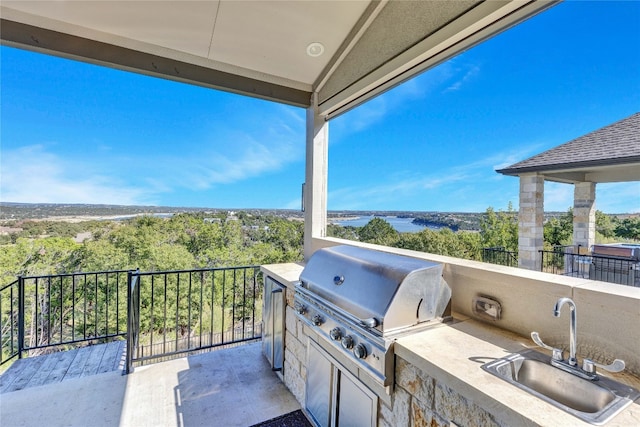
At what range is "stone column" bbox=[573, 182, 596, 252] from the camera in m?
3.11

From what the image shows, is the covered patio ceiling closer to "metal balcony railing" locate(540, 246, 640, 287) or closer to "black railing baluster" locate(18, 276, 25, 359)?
"black railing baluster" locate(18, 276, 25, 359)

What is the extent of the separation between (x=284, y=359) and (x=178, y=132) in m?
12.0

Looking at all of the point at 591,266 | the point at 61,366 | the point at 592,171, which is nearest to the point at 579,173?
the point at 592,171

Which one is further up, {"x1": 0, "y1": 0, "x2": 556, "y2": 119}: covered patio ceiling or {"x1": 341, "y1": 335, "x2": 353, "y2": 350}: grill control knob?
{"x1": 0, "y1": 0, "x2": 556, "y2": 119}: covered patio ceiling

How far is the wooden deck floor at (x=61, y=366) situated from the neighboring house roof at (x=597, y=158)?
4.71 meters

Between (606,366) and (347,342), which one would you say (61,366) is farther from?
(606,366)

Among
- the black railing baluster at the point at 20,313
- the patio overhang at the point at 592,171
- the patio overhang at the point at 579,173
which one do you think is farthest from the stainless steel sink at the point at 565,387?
the black railing baluster at the point at 20,313

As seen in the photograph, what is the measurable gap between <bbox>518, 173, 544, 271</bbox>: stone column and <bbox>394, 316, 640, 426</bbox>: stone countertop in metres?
2.65

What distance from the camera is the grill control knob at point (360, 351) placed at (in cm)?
133

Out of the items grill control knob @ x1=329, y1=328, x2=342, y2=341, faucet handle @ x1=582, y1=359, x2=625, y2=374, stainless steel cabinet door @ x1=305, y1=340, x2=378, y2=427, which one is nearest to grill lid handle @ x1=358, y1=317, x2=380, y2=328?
grill control knob @ x1=329, y1=328, x2=342, y2=341

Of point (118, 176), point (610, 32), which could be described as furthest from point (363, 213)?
point (118, 176)

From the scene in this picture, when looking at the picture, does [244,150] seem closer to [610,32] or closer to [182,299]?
[182,299]

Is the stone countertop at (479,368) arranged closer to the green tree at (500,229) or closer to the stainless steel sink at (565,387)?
the stainless steel sink at (565,387)

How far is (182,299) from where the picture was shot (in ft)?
38.4
